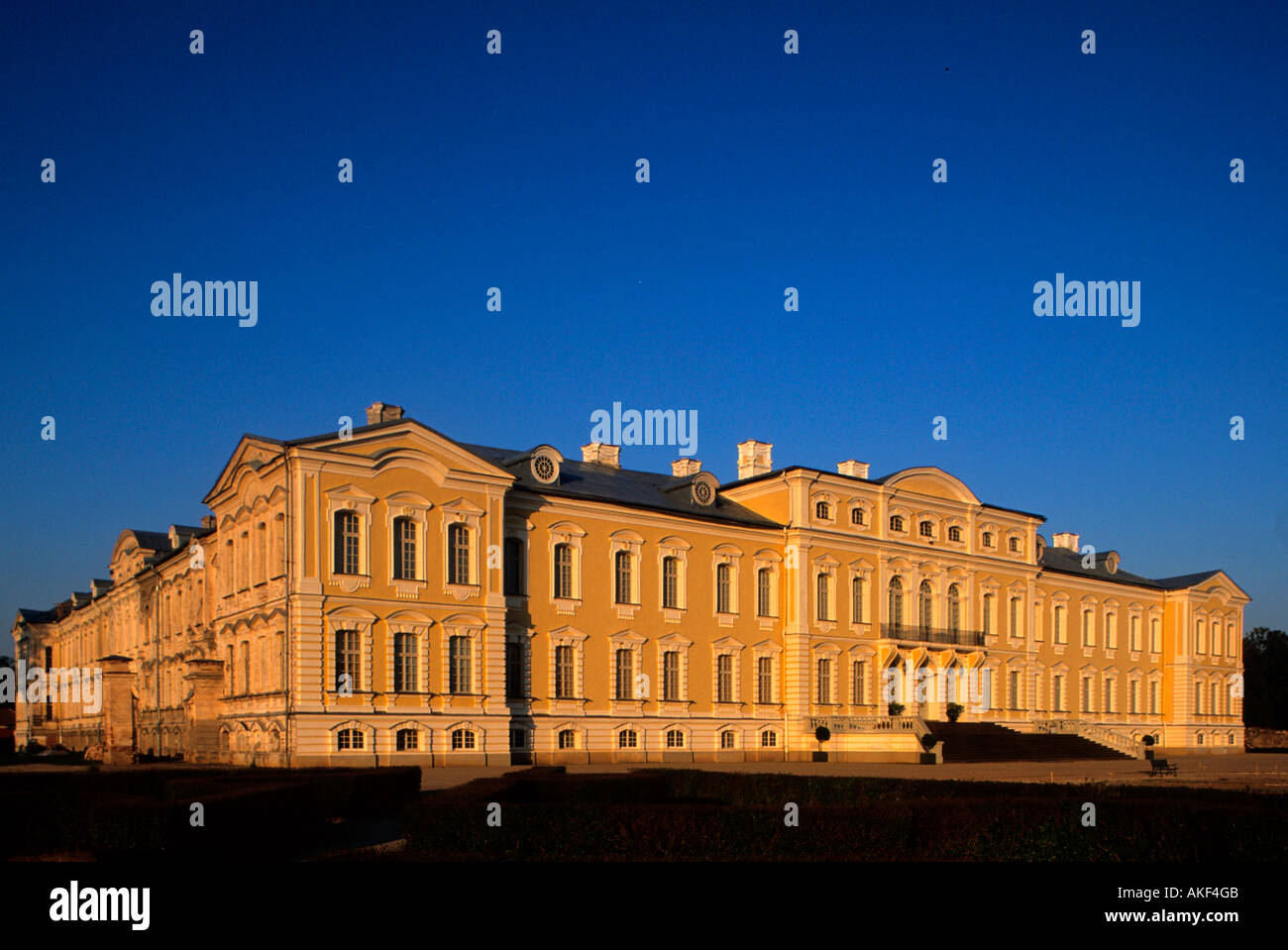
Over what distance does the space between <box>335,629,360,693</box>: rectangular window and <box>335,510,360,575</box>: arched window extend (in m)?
1.93

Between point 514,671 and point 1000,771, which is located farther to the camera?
point 514,671

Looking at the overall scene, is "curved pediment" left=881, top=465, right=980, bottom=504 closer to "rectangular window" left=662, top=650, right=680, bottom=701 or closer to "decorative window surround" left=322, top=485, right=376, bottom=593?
Answer: "rectangular window" left=662, top=650, right=680, bottom=701

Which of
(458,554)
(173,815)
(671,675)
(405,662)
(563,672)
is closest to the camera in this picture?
(173,815)

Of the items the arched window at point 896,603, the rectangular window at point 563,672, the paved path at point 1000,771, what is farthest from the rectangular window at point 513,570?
the arched window at point 896,603

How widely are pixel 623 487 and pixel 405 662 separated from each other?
12.5 m

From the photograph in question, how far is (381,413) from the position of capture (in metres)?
41.4

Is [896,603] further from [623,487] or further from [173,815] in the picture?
[173,815]

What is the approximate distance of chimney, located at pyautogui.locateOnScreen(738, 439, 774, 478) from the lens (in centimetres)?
5378

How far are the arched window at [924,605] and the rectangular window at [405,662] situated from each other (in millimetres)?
24474

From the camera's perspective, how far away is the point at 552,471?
43719 millimetres

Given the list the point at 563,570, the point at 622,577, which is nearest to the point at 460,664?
the point at 563,570

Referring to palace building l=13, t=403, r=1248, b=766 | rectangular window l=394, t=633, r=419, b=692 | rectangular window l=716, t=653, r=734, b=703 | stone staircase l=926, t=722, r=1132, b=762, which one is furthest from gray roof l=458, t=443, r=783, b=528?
stone staircase l=926, t=722, r=1132, b=762

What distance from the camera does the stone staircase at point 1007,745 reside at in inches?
1847
